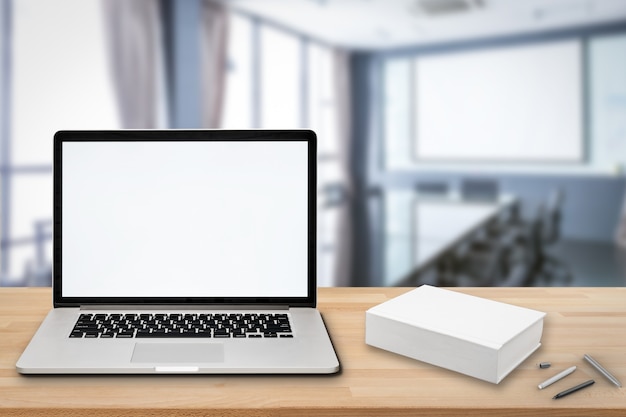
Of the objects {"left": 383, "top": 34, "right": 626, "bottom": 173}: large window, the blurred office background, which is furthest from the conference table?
{"left": 383, "top": 34, "right": 626, "bottom": 173}: large window

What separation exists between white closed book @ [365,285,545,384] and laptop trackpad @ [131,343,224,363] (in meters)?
0.14

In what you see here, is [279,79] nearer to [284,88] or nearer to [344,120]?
[284,88]

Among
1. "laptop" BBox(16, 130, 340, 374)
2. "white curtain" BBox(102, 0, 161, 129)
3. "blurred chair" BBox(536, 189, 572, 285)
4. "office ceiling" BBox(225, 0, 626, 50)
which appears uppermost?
"office ceiling" BBox(225, 0, 626, 50)

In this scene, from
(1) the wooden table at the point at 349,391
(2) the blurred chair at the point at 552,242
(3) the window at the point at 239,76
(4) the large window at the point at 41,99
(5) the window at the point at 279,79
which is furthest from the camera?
(5) the window at the point at 279,79

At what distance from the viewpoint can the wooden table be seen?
422 mm

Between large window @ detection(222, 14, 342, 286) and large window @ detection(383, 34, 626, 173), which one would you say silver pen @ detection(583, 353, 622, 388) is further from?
large window @ detection(383, 34, 626, 173)

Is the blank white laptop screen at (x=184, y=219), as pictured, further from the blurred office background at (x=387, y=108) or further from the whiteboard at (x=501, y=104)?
the whiteboard at (x=501, y=104)

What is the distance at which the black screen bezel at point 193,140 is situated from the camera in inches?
24.5

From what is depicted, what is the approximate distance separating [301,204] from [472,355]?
255 millimetres

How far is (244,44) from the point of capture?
4477 millimetres

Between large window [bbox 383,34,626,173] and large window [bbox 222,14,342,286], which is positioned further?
large window [bbox 383,34,626,173]

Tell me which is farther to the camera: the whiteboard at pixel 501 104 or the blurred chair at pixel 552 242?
the whiteboard at pixel 501 104

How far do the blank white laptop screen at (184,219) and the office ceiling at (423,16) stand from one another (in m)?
3.65

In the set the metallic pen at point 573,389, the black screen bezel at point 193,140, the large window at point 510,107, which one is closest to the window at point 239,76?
the large window at point 510,107
